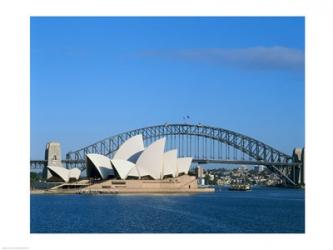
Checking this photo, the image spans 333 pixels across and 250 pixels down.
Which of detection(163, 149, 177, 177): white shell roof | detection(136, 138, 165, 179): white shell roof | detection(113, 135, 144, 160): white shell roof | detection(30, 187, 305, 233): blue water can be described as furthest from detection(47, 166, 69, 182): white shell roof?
detection(30, 187, 305, 233): blue water

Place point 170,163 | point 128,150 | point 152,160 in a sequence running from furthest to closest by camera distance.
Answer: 1. point 170,163
2. point 128,150
3. point 152,160

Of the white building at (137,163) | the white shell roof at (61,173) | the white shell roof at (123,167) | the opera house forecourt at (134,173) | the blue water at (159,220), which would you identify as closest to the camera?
the blue water at (159,220)

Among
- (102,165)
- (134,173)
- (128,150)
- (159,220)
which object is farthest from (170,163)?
(159,220)

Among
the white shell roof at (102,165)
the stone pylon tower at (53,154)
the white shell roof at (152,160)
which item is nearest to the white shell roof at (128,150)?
the white shell roof at (102,165)

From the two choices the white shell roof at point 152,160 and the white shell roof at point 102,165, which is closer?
the white shell roof at point 152,160

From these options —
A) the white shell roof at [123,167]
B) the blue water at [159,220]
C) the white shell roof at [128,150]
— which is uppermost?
the white shell roof at [128,150]

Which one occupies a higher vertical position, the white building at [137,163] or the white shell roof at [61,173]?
the white building at [137,163]

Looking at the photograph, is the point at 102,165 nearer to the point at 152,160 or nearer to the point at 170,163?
the point at 152,160

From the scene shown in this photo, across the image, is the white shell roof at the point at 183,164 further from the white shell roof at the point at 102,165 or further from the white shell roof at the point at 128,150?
the white shell roof at the point at 102,165
